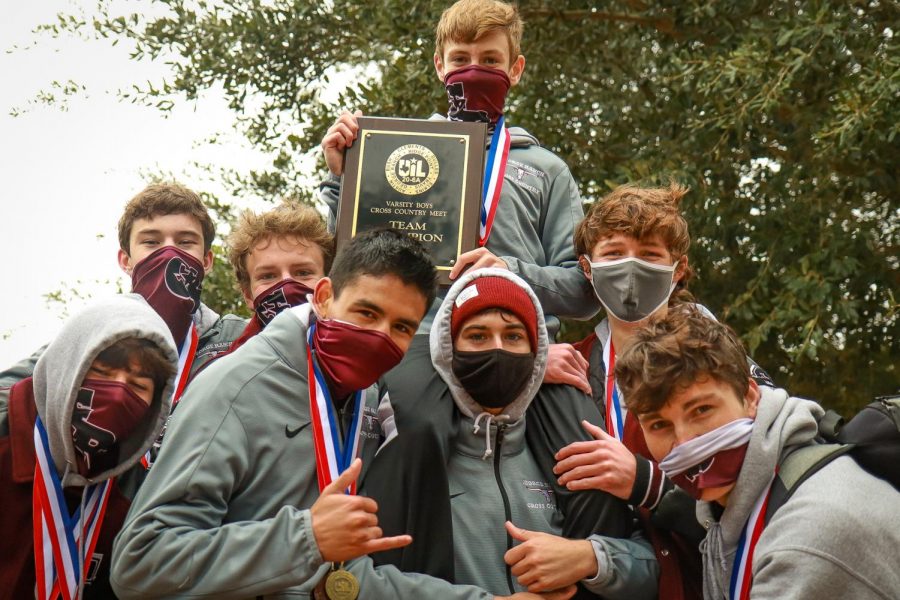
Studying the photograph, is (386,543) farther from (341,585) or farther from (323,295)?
(323,295)

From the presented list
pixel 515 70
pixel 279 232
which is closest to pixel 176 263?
pixel 279 232

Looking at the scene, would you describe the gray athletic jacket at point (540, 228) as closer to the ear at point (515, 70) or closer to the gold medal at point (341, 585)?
the ear at point (515, 70)

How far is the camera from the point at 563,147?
10617mm

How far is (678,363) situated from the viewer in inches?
177

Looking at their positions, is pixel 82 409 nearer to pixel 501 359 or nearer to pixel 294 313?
pixel 294 313

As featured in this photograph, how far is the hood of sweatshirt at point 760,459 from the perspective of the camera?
425cm

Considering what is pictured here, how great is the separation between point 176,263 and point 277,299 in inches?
20.6

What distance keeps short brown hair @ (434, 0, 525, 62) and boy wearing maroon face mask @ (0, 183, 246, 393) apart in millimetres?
1606

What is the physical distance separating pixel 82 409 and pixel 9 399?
37cm

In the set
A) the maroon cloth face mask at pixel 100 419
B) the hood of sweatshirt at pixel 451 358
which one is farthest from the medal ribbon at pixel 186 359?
the hood of sweatshirt at pixel 451 358

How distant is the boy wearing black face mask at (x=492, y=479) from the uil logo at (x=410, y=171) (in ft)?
2.67

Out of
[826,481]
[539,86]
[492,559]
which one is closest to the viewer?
[826,481]

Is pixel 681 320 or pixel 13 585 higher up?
pixel 681 320

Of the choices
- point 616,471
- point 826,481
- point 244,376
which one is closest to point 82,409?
point 244,376
